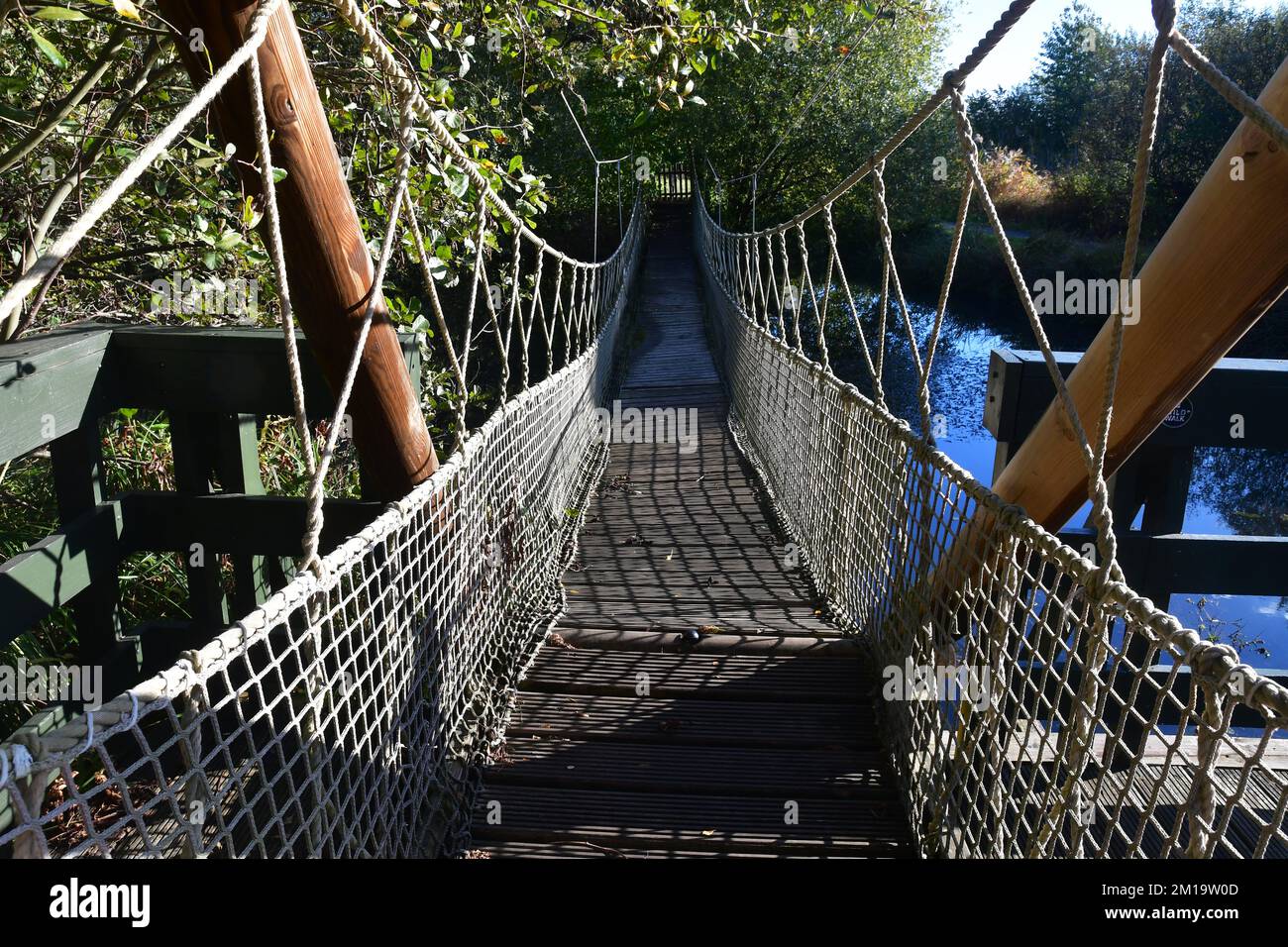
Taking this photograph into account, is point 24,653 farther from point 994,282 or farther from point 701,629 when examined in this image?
point 994,282

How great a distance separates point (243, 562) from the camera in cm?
198

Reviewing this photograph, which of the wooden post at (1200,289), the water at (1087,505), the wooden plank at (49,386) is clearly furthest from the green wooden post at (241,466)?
the water at (1087,505)

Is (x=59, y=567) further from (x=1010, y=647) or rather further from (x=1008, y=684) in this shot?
(x=1010, y=647)

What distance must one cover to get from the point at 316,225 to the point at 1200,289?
1277 millimetres

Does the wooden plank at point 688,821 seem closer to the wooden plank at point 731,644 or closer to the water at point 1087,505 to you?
the wooden plank at point 731,644

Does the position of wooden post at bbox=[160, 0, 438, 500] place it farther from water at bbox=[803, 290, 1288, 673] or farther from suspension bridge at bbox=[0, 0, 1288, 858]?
water at bbox=[803, 290, 1288, 673]

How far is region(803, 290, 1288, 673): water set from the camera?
5.83 m

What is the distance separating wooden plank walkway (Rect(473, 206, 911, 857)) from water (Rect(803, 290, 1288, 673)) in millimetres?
2448

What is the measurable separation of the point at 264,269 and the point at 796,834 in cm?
225

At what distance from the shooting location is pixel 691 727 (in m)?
1.96

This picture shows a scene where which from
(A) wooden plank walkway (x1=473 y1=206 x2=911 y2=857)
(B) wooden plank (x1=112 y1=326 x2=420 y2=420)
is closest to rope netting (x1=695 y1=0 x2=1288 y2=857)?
(A) wooden plank walkway (x1=473 y1=206 x2=911 y2=857)

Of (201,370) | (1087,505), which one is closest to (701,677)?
(201,370)

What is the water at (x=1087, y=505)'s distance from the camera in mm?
5828
